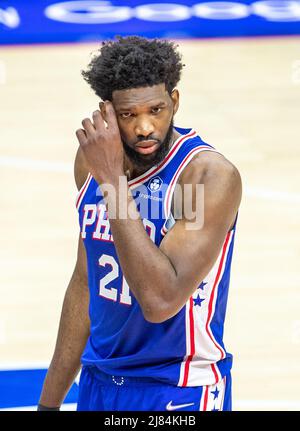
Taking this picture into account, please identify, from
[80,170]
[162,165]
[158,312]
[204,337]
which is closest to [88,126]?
[162,165]

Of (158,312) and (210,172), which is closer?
(158,312)

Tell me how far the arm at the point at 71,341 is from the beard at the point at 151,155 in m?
0.45

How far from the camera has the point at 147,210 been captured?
3.19 m

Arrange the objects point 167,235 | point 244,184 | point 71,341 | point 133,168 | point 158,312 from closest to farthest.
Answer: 1. point 158,312
2. point 167,235
3. point 133,168
4. point 71,341
5. point 244,184

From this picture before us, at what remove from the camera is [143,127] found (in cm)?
307

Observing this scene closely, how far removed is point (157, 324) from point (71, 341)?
53 cm

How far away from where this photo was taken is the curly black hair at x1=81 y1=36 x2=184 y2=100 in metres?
3.17

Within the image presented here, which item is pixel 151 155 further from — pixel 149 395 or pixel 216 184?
pixel 149 395

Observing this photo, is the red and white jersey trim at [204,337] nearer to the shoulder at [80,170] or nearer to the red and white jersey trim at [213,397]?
the red and white jersey trim at [213,397]

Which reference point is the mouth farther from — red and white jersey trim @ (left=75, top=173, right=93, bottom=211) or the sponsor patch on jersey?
red and white jersey trim @ (left=75, top=173, right=93, bottom=211)

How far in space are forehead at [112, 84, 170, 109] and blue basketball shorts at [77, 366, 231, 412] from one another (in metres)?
0.91

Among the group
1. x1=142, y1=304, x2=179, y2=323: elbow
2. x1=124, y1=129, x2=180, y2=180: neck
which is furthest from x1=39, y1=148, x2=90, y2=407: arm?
x1=142, y1=304, x2=179, y2=323: elbow

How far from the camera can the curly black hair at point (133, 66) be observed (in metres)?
3.17

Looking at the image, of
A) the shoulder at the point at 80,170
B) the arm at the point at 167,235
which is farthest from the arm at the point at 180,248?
the shoulder at the point at 80,170
